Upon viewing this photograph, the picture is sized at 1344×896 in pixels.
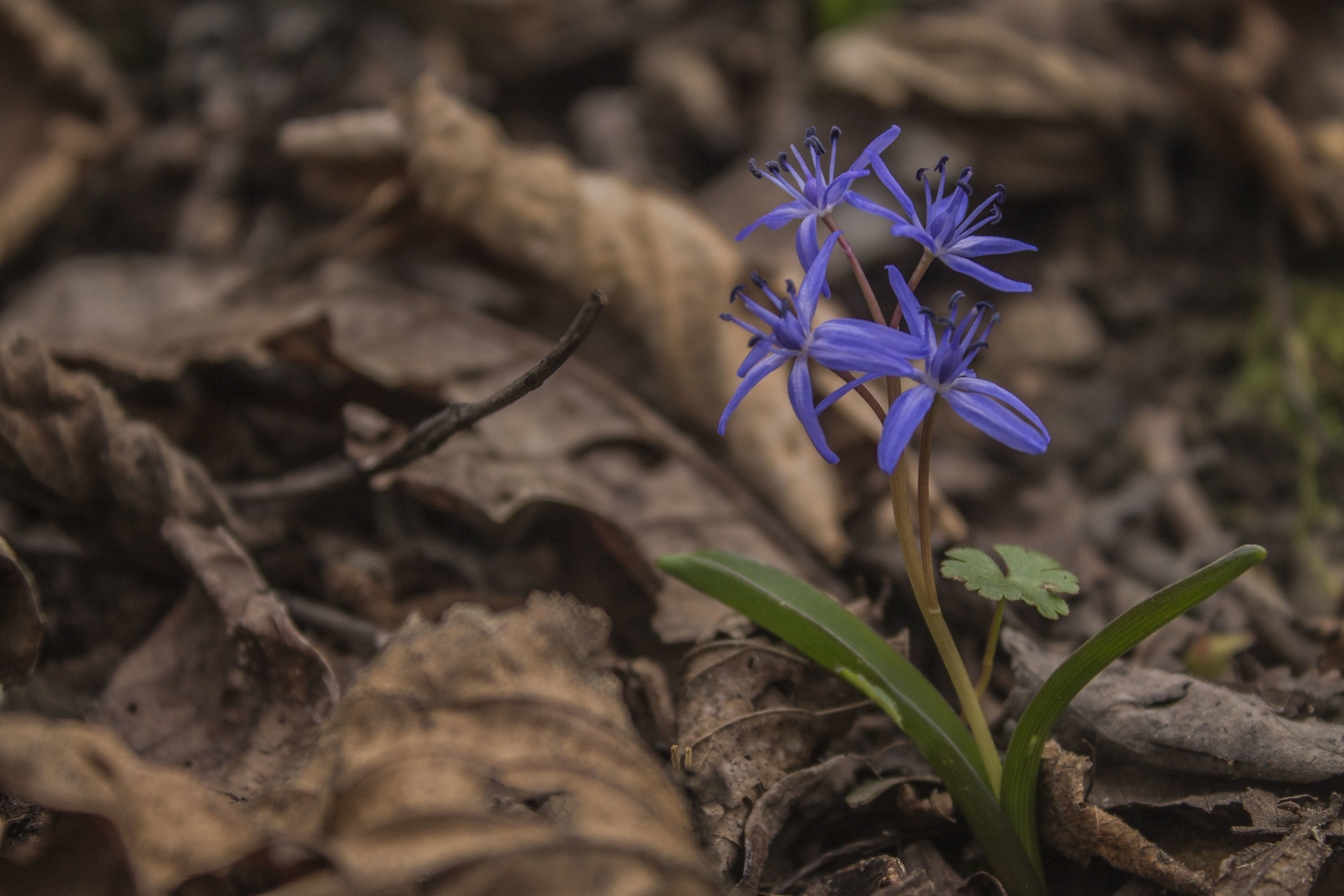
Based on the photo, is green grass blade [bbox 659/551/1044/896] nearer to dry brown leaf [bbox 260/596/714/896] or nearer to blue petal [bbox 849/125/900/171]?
dry brown leaf [bbox 260/596/714/896]

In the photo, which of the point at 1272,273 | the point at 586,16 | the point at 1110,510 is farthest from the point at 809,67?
the point at 1110,510

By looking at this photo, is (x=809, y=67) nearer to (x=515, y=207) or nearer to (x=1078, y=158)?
(x=1078, y=158)

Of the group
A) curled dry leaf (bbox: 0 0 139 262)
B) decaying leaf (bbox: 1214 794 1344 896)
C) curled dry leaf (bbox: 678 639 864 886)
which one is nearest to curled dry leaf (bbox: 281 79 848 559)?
curled dry leaf (bbox: 678 639 864 886)

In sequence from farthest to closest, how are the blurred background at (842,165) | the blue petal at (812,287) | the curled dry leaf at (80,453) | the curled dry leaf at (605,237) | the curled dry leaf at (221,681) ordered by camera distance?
the blurred background at (842,165) → the curled dry leaf at (605,237) → the curled dry leaf at (80,453) → the curled dry leaf at (221,681) → the blue petal at (812,287)

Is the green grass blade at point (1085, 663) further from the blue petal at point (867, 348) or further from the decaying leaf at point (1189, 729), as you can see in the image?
the blue petal at point (867, 348)

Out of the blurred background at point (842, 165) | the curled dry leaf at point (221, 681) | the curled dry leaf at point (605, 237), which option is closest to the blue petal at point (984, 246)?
the blurred background at point (842, 165)
